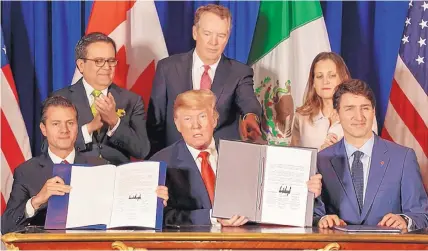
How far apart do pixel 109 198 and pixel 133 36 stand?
6.85ft

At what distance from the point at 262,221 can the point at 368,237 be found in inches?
20.9

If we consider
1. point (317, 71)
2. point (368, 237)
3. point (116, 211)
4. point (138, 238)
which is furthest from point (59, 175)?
point (317, 71)

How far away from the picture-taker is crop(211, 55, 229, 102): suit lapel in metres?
5.40

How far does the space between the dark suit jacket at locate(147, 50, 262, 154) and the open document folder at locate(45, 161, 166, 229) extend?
1.09 meters

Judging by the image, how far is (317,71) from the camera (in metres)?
5.45

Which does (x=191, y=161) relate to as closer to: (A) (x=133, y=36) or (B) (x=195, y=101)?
(B) (x=195, y=101)

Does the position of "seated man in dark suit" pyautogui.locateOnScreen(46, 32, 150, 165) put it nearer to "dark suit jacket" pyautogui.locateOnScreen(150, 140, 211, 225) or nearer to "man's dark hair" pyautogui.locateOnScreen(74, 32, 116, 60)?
"man's dark hair" pyautogui.locateOnScreen(74, 32, 116, 60)

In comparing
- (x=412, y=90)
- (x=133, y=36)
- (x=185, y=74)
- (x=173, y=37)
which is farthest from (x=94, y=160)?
(x=412, y=90)

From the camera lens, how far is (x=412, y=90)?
6.23 meters

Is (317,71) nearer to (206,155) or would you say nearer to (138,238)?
(206,155)

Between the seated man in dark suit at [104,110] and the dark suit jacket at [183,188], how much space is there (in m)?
0.59

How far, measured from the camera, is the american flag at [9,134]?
5.91 m

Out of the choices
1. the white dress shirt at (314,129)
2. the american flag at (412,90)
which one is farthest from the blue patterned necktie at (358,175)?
the american flag at (412,90)

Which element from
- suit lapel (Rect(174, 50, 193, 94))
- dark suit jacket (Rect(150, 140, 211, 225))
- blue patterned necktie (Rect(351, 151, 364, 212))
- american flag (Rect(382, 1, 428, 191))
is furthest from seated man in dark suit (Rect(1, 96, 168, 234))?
american flag (Rect(382, 1, 428, 191))
